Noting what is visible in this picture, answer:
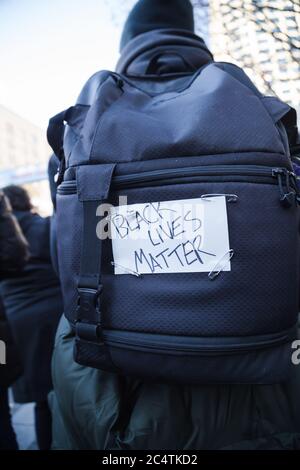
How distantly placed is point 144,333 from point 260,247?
11.1 inches

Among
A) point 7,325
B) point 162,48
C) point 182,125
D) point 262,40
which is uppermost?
point 262,40

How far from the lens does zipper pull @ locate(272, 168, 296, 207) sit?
597 mm

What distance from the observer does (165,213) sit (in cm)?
62

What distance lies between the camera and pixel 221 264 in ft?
1.96

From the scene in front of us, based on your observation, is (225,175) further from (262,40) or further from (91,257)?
(262,40)

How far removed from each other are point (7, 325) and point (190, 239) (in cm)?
113

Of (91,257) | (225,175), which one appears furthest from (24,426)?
(225,175)

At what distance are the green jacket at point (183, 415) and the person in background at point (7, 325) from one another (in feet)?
2.36

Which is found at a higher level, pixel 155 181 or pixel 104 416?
pixel 155 181

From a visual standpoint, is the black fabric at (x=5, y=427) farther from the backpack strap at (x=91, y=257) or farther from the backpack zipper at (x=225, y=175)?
the backpack zipper at (x=225, y=175)

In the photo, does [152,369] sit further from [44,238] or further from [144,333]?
[44,238]

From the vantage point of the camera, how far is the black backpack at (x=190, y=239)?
594 mm

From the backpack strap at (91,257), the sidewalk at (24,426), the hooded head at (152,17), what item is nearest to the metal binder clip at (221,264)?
the backpack strap at (91,257)
